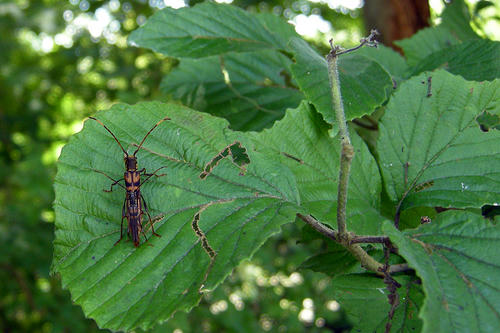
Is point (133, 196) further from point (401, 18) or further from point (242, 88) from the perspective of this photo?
point (401, 18)

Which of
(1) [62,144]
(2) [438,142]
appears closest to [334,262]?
(2) [438,142]

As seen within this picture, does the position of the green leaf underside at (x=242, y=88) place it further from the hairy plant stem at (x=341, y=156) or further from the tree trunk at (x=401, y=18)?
the tree trunk at (x=401, y=18)

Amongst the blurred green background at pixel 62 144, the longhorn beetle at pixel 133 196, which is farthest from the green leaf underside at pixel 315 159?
the blurred green background at pixel 62 144

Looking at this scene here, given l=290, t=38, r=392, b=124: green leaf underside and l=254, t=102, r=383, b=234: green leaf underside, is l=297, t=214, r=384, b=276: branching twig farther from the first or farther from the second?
l=290, t=38, r=392, b=124: green leaf underside

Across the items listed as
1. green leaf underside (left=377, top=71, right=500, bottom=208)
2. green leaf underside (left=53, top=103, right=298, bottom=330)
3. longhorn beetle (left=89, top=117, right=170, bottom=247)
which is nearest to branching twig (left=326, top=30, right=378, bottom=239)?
green leaf underside (left=53, top=103, right=298, bottom=330)

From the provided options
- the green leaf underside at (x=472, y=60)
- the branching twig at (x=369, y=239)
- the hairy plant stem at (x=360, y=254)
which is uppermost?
the green leaf underside at (x=472, y=60)
